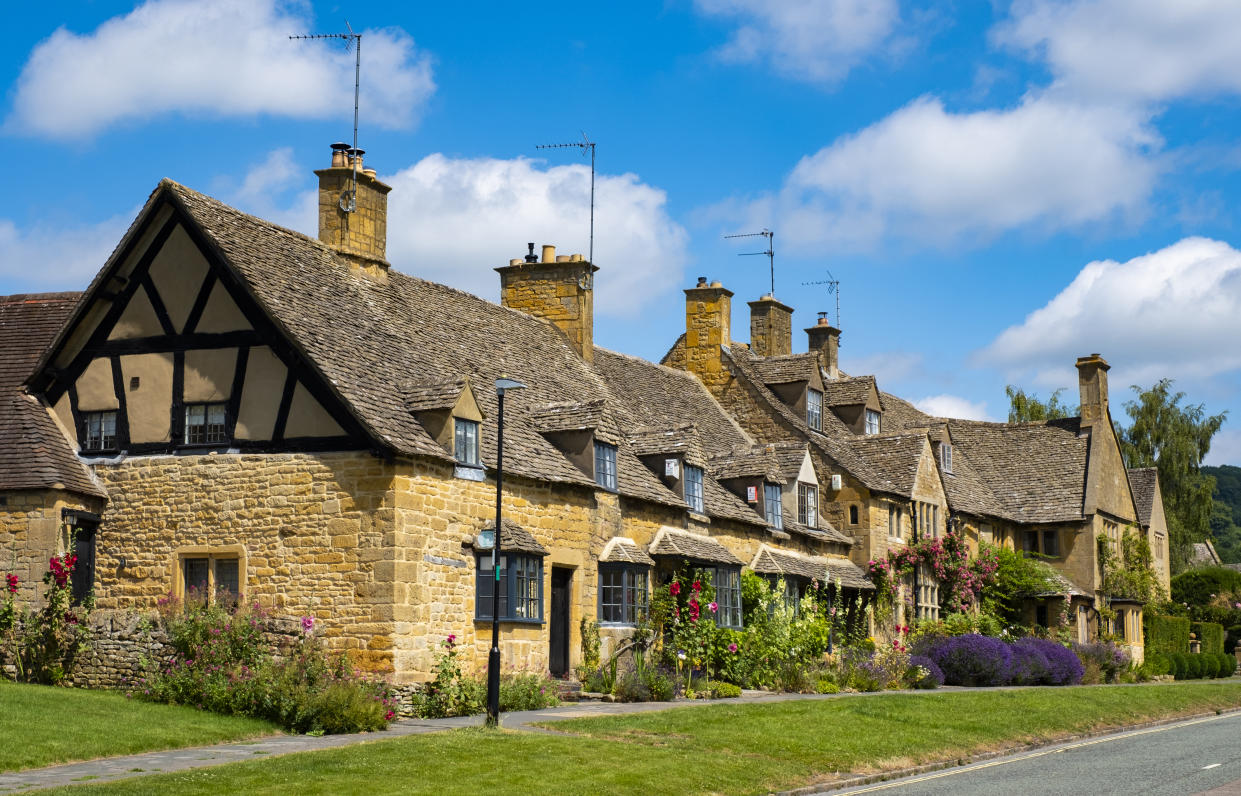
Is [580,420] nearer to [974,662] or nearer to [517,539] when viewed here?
[517,539]

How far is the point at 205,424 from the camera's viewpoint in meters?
24.4

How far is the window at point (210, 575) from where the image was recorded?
23.5m

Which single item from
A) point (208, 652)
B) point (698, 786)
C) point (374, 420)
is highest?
point (374, 420)

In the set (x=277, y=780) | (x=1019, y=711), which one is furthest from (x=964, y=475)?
(x=277, y=780)

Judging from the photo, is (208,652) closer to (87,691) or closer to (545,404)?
(87,691)

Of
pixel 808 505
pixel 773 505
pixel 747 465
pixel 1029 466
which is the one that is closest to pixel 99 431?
pixel 747 465

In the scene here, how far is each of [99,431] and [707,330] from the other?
21663 millimetres

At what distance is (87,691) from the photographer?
73.3 feet

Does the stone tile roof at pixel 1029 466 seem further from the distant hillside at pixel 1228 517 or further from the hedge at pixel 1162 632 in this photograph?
the distant hillside at pixel 1228 517

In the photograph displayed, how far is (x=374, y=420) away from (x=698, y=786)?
906cm

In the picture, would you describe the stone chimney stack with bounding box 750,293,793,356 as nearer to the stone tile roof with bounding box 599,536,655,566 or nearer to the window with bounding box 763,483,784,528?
the window with bounding box 763,483,784,528

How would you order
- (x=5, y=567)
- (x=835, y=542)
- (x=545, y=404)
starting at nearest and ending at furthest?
(x=5, y=567)
(x=545, y=404)
(x=835, y=542)

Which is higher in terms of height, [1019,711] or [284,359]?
[284,359]

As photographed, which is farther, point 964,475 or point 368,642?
point 964,475
